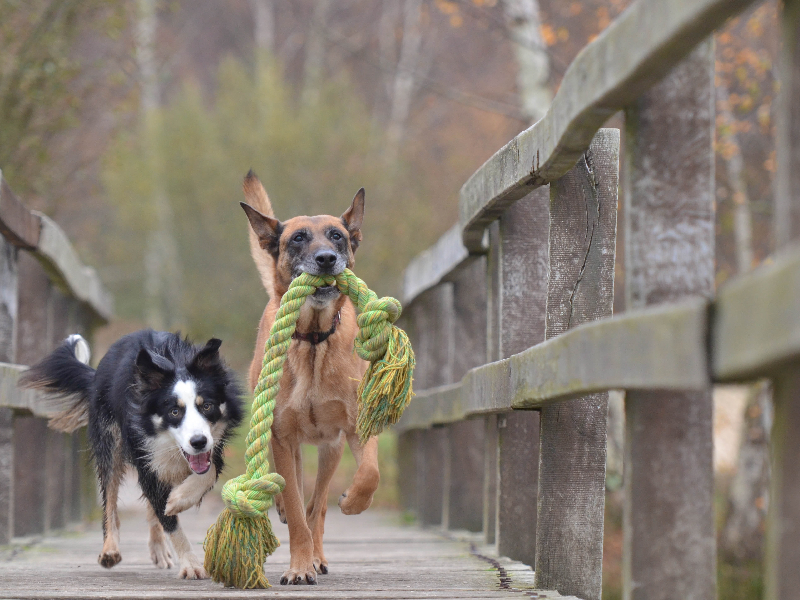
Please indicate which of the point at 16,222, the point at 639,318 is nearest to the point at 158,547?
the point at 16,222

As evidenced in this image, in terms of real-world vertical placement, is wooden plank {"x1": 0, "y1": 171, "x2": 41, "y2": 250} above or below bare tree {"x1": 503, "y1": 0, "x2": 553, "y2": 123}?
below

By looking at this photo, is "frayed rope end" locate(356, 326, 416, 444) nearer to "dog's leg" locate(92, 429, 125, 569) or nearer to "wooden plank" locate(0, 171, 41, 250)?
"dog's leg" locate(92, 429, 125, 569)

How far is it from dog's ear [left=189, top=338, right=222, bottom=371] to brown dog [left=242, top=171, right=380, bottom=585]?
0.73ft

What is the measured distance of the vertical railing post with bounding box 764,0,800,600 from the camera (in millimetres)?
1751

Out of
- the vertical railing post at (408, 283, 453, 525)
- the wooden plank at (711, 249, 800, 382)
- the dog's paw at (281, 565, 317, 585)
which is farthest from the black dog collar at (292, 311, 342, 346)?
the wooden plank at (711, 249, 800, 382)

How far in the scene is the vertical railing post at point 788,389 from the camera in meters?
1.75

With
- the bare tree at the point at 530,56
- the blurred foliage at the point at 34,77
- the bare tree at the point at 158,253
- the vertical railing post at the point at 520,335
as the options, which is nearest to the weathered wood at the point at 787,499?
Result: the vertical railing post at the point at 520,335

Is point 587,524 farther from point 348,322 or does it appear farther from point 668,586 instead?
point 348,322

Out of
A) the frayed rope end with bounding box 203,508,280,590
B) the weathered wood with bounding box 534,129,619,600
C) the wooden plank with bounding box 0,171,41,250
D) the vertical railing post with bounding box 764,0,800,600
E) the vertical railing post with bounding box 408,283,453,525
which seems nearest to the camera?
the vertical railing post with bounding box 764,0,800,600

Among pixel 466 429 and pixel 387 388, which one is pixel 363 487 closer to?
pixel 387 388

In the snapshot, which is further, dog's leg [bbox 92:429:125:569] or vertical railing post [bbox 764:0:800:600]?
dog's leg [bbox 92:429:125:569]

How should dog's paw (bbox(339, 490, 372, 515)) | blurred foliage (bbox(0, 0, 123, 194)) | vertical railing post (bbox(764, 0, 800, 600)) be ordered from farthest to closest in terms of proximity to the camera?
1. blurred foliage (bbox(0, 0, 123, 194))
2. dog's paw (bbox(339, 490, 372, 515))
3. vertical railing post (bbox(764, 0, 800, 600))

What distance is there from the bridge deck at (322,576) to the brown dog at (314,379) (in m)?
0.24

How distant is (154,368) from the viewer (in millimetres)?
4121
